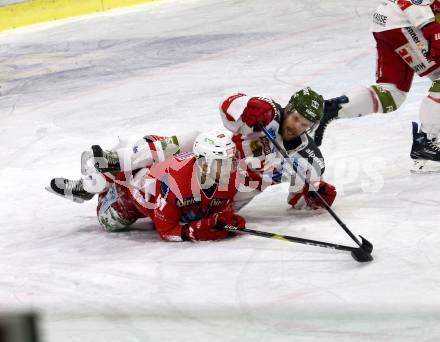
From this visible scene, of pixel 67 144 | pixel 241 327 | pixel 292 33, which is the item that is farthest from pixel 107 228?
pixel 292 33

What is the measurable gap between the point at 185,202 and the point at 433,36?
1.80 metres

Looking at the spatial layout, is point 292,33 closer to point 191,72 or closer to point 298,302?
point 191,72

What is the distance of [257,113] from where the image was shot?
13.3 feet

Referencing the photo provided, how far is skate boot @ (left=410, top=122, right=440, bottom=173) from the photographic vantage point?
4934 millimetres

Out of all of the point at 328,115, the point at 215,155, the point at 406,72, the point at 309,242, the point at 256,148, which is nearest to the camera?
the point at 309,242

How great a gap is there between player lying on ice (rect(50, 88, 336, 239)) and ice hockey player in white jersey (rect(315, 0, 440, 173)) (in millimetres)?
508

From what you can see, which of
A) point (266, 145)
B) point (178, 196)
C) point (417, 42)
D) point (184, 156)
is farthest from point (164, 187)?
point (417, 42)

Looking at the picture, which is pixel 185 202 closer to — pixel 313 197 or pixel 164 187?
pixel 164 187

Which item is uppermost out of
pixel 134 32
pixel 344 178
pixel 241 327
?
pixel 134 32

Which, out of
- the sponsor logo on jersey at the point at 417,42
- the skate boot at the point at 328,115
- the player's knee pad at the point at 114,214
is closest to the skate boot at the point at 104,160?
the player's knee pad at the point at 114,214

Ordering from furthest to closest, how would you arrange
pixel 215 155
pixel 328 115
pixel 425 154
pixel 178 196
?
pixel 425 154
pixel 328 115
pixel 178 196
pixel 215 155

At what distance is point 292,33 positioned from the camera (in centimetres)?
908

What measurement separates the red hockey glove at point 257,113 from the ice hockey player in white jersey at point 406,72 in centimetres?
72

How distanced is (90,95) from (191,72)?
950mm
